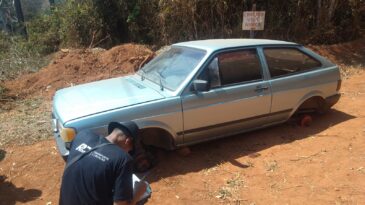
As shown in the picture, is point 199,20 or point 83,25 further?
point 83,25

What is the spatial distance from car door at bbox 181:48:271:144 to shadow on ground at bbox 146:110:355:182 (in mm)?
306

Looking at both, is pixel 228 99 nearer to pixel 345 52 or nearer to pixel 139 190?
pixel 139 190

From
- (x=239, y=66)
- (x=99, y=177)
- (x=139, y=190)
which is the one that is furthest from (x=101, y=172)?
(x=239, y=66)

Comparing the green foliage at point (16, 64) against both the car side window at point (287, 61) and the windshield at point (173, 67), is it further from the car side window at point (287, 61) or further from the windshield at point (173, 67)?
the car side window at point (287, 61)

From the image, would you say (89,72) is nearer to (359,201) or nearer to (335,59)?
(335,59)

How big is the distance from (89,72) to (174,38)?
426cm

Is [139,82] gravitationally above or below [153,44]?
above

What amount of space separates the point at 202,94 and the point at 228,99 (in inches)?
16.0

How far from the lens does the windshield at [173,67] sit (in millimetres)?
5180

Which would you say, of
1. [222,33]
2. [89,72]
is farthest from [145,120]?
[222,33]

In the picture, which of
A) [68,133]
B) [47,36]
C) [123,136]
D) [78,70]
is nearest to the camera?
[123,136]

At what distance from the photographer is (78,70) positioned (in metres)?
10.0

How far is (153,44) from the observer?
582 inches

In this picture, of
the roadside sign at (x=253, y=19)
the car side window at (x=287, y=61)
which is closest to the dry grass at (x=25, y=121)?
the car side window at (x=287, y=61)
